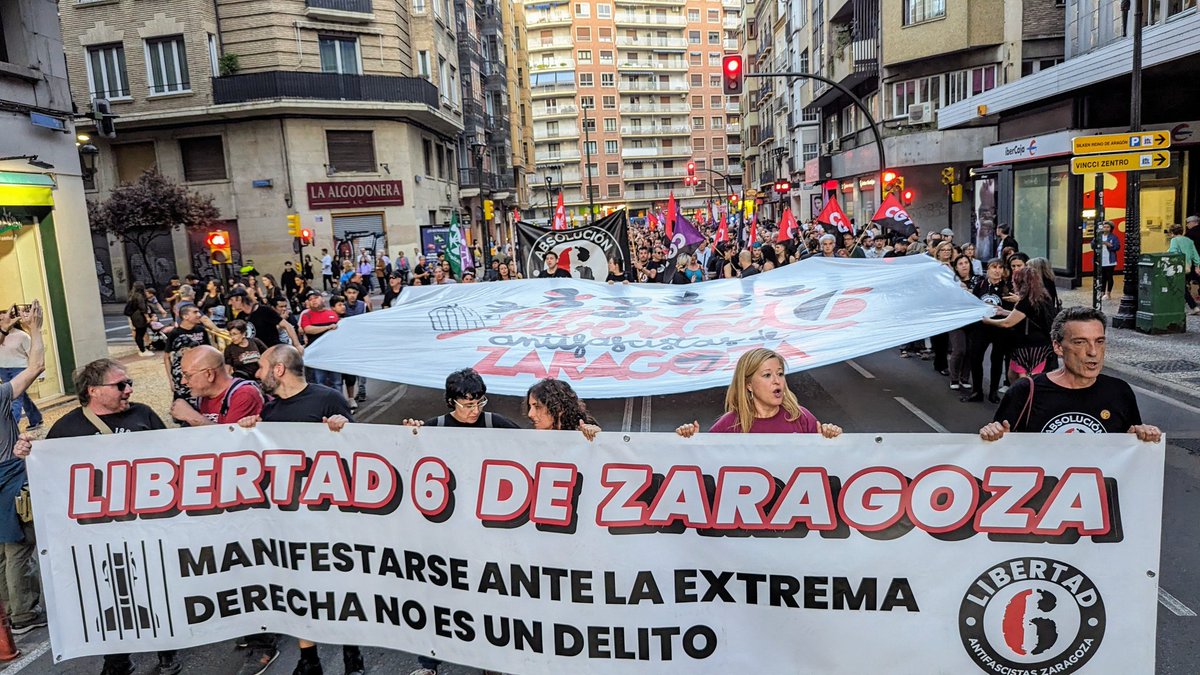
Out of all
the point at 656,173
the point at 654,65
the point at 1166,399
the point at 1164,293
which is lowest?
the point at 1166,399

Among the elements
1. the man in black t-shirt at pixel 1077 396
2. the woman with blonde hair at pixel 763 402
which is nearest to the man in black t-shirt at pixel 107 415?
the woman with blonde hair at pixel 763 402

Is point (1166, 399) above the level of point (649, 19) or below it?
below

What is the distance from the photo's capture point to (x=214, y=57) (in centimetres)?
3256

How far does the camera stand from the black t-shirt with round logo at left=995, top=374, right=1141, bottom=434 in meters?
3.98

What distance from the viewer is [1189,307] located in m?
15.5

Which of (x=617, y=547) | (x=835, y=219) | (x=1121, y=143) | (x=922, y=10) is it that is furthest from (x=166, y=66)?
(x=617, y=547)

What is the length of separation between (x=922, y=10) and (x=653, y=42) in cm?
7851

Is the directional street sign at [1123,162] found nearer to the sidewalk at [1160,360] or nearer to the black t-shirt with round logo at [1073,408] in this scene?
the sidewalk at [1160,360]

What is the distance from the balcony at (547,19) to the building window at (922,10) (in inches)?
2989

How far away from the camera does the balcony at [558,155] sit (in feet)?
338

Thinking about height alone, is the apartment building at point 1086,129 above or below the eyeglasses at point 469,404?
above

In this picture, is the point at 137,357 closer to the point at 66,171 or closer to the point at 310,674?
the point at 66,171

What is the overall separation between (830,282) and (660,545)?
20.1ft

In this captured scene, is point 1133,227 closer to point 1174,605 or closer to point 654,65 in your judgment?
point 1174,605
